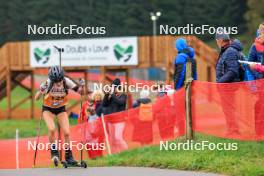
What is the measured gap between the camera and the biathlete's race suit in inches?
487

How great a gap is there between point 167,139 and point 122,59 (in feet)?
61.9

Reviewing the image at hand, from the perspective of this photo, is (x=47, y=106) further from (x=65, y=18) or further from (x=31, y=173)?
(x=65, y=18)

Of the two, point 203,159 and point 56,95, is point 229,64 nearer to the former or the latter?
point 203,159

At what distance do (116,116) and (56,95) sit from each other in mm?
2656

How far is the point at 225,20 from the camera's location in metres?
80.4

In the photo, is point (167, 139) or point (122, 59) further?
point (122, 59)

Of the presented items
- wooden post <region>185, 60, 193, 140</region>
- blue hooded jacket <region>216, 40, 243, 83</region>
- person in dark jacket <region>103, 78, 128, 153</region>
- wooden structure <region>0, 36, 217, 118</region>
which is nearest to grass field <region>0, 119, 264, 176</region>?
wooden post <region>185, 60, 193, 140</region>

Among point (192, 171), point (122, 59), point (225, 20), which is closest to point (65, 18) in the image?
point (225, 20)

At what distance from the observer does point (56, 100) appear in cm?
1253

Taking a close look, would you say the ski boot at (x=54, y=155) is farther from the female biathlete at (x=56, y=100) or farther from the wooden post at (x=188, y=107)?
the wooden post at (x=188, y=107)

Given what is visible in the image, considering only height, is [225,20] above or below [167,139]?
above

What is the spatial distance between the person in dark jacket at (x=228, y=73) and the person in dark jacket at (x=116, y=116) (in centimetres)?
284

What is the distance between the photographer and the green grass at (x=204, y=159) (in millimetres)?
10387

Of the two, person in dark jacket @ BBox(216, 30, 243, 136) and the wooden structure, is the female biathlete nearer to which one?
person in dark jacket @ BBox(216, 30, 243, 136)
